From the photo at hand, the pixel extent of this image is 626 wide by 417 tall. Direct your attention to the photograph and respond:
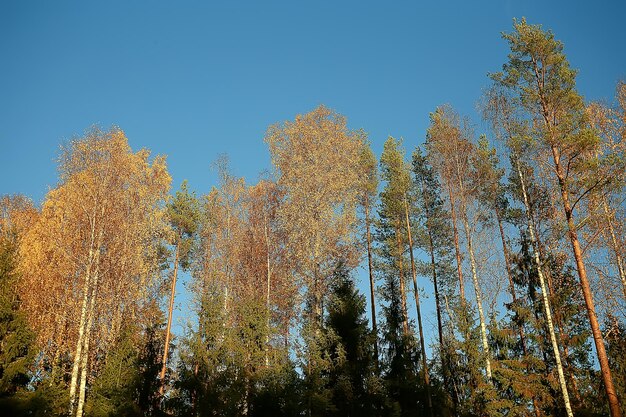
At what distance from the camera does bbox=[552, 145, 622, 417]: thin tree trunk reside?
1154cm

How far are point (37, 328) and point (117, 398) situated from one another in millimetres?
4663

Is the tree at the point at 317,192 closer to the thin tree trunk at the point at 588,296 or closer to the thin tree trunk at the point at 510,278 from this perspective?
the thin tree trunk at the point at 510,278

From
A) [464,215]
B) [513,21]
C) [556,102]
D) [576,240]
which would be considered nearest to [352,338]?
[464,215]

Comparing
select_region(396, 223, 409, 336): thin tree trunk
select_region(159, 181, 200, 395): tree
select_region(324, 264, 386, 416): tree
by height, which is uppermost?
select_region(159, 181, 200, 395): tree

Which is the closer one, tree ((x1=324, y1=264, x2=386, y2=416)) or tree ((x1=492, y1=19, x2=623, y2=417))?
tree ((x1=492, y1=19, x2=623, y2=417))

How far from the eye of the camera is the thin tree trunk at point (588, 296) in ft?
37.9

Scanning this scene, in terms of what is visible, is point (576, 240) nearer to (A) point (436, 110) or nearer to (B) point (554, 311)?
(B) point (554, 311)

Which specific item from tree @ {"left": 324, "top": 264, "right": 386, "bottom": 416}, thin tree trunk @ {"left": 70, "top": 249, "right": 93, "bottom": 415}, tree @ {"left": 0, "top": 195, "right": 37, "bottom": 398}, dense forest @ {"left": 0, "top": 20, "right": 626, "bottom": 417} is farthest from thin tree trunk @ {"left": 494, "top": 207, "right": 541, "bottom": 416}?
tree @ {"left": 0, "top": 195, "right": 37, "bottom": 398}

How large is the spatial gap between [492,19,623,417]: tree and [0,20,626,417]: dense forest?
0.17 feet

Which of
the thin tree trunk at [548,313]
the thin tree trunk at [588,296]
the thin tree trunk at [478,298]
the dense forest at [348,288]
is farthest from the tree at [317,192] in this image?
the thin tree trunk at [588,296]

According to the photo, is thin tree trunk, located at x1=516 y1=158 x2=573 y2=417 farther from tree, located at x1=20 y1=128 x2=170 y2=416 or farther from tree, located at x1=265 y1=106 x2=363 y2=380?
tree, located at x1=20 y1=128 x2=170 y2=416

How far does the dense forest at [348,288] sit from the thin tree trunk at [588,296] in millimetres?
42

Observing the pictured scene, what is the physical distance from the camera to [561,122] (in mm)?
14492

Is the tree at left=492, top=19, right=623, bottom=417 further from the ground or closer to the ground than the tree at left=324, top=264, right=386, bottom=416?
further from the ground
